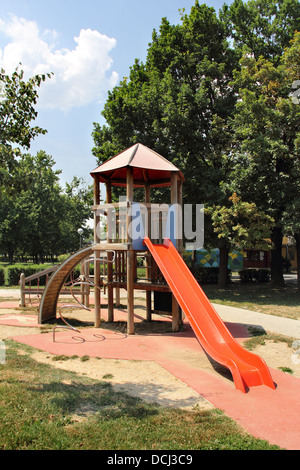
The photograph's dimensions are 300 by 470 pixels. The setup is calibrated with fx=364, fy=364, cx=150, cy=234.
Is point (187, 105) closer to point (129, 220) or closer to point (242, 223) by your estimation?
point (242, 223)

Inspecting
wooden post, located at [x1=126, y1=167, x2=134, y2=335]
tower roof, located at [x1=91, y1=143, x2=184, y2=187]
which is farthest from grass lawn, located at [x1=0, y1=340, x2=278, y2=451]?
tower roof, located at [x1=91, y1=143, x2=184, y2=187]

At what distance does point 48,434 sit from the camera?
413 centimetres

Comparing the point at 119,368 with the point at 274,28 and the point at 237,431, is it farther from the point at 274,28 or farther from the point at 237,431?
the point at 274,28

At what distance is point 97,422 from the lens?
454cm

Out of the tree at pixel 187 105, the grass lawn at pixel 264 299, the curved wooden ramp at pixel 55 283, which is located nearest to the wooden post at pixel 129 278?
the curved wooden ramp at pixel 55 283

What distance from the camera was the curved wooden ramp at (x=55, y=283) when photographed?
11766 millimetres

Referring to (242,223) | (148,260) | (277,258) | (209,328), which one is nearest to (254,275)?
(277,258)

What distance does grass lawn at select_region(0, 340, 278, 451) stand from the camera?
3.97 meters

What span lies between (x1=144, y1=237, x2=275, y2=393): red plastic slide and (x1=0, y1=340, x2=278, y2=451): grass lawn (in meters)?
1.60

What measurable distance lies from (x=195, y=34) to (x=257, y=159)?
374 inches

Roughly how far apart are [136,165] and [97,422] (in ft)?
24.9

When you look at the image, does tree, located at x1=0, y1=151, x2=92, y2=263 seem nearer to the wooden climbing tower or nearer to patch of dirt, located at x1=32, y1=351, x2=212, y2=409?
the wooden climbing tower

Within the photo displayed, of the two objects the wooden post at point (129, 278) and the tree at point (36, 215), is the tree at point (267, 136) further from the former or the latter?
the tree at point (36, 215)
